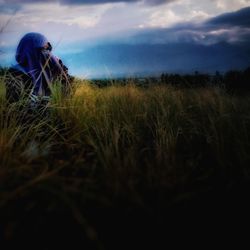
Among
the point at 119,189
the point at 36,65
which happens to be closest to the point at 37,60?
the point at 36,65

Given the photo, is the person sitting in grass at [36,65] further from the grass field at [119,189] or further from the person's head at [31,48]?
the grass field at [119,189]

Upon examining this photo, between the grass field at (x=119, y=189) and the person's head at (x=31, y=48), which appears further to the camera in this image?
the person's head at (x=31, y=48)

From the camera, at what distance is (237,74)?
42.6 feet

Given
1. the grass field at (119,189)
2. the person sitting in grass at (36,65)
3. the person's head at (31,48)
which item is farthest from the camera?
the person's head at (31,48)

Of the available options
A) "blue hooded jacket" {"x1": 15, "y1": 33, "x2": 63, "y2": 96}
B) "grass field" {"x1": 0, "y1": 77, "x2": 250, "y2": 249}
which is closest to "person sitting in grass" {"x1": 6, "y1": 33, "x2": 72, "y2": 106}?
"blue hooded jacket" {"x1": 15, "y1": 33, "x2": 63, "y2": 96}

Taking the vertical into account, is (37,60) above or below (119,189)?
above

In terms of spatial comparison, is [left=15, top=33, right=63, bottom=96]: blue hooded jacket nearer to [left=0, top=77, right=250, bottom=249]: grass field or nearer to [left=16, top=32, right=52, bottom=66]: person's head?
[left=16, top=32, right=52, bottom=66]: person's head

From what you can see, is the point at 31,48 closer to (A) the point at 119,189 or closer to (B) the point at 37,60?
(B) the point at 37,60

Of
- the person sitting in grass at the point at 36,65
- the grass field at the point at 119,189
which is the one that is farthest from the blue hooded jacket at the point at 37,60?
the grass field at the point at 119,189

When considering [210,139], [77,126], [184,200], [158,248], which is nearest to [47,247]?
[158,248]

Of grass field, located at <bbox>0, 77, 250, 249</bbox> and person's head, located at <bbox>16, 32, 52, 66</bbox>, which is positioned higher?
person's head, located at <bbox>16, 32, 52, 66</bbox>

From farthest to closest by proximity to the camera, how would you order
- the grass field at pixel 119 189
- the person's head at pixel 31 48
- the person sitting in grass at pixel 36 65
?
1. the person's head at pixel 31 48
2. the person sitting in grass at pixel 36 65
3. the grass field at pixel 119 189

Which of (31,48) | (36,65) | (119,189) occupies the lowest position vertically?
(119,189)

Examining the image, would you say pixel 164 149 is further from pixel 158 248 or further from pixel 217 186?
pixel 158 248
